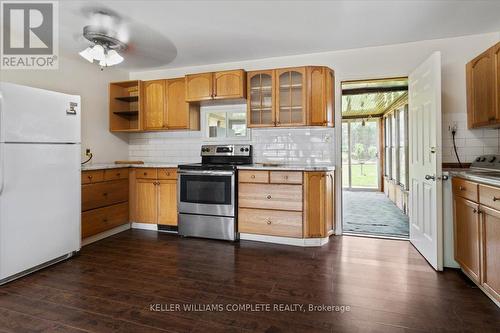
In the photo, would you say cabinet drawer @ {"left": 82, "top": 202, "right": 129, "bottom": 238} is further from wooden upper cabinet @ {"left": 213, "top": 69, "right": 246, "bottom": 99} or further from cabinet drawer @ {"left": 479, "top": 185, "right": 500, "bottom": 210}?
cabinet drawer @ {"left": 479, "top": 185, "right": 500, "bottom": 210}

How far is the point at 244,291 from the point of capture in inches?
85.4

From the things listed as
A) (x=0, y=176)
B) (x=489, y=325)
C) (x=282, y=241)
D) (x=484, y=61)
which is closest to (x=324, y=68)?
(x=484, y=61)

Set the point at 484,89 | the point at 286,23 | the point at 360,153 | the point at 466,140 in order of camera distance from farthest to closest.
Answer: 1. the point at 360,153
2. the point at 466,140
3. the point at 286,23
4. the point at 484,89

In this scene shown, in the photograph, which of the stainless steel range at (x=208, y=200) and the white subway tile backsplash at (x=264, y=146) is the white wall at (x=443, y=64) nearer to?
the white subway tile backsplash at (x=264, y=146)

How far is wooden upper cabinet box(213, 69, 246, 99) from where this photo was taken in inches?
146

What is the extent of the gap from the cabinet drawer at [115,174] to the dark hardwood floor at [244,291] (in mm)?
924

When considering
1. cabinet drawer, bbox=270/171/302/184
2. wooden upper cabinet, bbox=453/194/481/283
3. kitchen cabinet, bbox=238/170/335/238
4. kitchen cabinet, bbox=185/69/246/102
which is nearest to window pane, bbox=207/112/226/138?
kitchen cabinet, bbox=185/69/246/102

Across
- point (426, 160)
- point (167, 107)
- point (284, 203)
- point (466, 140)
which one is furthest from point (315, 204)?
point (167, 107)

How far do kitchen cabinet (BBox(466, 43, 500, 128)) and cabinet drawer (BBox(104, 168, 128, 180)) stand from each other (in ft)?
13.8

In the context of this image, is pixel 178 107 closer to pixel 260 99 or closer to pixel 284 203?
pixel 260 99

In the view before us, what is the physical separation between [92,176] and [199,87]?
1.79m

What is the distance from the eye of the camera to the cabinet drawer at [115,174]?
3.59m

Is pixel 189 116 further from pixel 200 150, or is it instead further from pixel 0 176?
pixel 0 176

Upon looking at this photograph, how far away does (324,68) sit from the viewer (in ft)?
11.5
